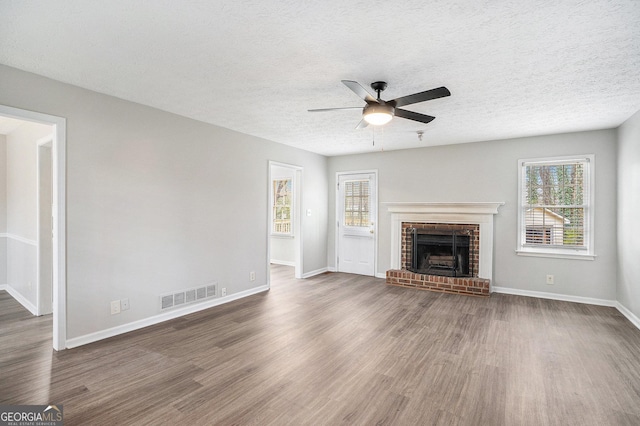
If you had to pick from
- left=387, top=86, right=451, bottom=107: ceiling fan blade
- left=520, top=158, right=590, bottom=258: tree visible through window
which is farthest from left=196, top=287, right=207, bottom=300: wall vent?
left=520, top=158, right=590, bottom=258: tree visible through window

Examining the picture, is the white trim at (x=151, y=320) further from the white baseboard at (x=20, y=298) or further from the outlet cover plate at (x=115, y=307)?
the white baseboard at (x=20, y=298)

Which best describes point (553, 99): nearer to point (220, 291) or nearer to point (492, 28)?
point (492, 28)

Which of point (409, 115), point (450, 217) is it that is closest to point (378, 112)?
point (409, 115)

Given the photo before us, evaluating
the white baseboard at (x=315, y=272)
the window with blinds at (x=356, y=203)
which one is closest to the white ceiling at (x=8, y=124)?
the white baseboard at (x=315, y=272)

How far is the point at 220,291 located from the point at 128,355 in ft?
5.61

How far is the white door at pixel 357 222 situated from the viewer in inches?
264

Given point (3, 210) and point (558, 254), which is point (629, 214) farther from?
point (3, 210)

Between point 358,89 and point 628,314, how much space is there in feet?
14.9

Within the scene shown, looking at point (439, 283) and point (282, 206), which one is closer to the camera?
point (439, 283)

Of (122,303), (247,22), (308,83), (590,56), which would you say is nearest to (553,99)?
(590,56)

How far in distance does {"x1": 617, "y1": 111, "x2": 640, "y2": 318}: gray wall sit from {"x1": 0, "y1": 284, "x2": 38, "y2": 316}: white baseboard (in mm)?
7510

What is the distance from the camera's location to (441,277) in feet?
18.2

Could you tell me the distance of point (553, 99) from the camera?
3.46 metres

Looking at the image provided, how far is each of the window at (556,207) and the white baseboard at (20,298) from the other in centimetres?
710
